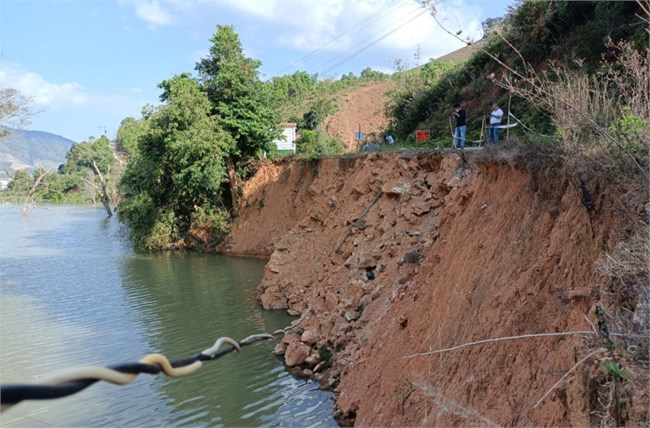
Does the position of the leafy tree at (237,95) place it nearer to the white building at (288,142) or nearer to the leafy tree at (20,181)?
the white building at (288,142)

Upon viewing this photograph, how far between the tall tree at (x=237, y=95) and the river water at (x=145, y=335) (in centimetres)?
566

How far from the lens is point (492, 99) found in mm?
20625

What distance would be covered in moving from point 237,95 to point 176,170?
4.42m

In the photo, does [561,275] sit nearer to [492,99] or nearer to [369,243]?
[369,243]

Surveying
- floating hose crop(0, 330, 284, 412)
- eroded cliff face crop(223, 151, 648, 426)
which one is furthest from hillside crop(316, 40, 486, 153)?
floating hose crop(0, 330, 284, 412)

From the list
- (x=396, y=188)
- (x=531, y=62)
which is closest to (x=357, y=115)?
(x=531, y=62)

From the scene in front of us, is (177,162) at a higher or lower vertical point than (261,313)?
higher

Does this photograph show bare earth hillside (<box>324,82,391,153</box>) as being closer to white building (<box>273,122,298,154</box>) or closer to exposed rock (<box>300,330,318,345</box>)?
white building (<box>273,122,298,154</box>)

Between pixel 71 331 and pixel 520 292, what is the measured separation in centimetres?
1105

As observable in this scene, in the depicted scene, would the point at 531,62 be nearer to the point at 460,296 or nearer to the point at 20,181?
the point at 460,296

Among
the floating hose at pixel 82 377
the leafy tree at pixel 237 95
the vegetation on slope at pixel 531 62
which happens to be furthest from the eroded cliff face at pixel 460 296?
the leafy tree at pixel 237 95

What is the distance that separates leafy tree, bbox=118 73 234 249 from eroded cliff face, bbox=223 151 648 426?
8699 millimetres

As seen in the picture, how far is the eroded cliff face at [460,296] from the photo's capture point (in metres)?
5.66

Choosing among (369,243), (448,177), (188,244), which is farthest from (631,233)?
(188,244)
